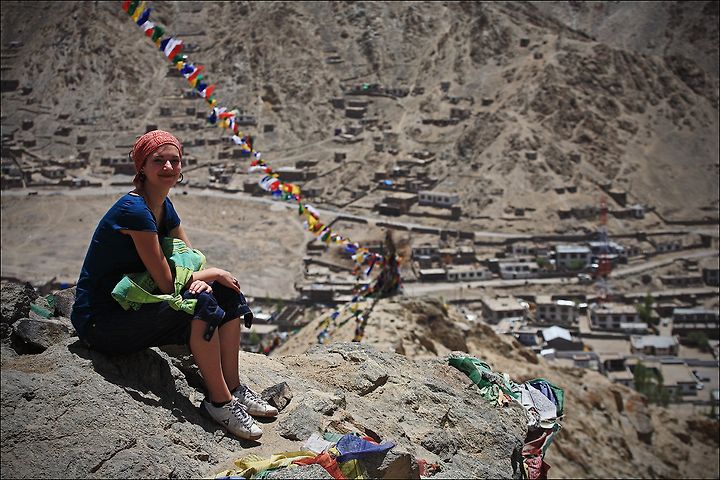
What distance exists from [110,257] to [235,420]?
37.7 inches

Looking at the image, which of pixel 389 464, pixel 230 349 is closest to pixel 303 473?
pixel 389 464

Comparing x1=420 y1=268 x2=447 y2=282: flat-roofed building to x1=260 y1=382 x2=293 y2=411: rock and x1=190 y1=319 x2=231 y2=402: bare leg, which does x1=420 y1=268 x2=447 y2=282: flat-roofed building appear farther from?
x1=190 y1=319 x2=231 y2=402: bare leg

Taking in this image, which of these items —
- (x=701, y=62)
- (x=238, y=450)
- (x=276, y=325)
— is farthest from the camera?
(x=701, y=62)

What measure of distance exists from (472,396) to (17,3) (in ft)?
225

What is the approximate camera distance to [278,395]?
4.43 meters

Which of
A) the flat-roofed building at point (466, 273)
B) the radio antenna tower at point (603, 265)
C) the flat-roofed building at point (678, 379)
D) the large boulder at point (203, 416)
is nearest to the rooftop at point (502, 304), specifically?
the flat-roofed building at point (466, 273)

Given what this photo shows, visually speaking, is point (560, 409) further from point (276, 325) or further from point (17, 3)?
point (17, 3)

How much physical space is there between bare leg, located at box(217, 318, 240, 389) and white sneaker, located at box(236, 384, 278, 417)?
0.04 metres

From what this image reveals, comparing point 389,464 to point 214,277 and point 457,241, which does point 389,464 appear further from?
point 457,241

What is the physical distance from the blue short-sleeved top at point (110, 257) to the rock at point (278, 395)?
99cm

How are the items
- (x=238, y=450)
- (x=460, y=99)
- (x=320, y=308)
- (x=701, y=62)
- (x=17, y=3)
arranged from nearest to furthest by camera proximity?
(x=238, y=450) < (x=320, y=308) < (x=460, y=99) < (x=701, y=62) < (x=17, y=3)

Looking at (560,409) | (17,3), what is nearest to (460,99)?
(17,3)

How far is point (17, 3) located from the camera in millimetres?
65250

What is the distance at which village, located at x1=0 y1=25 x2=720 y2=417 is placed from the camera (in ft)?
88.8
